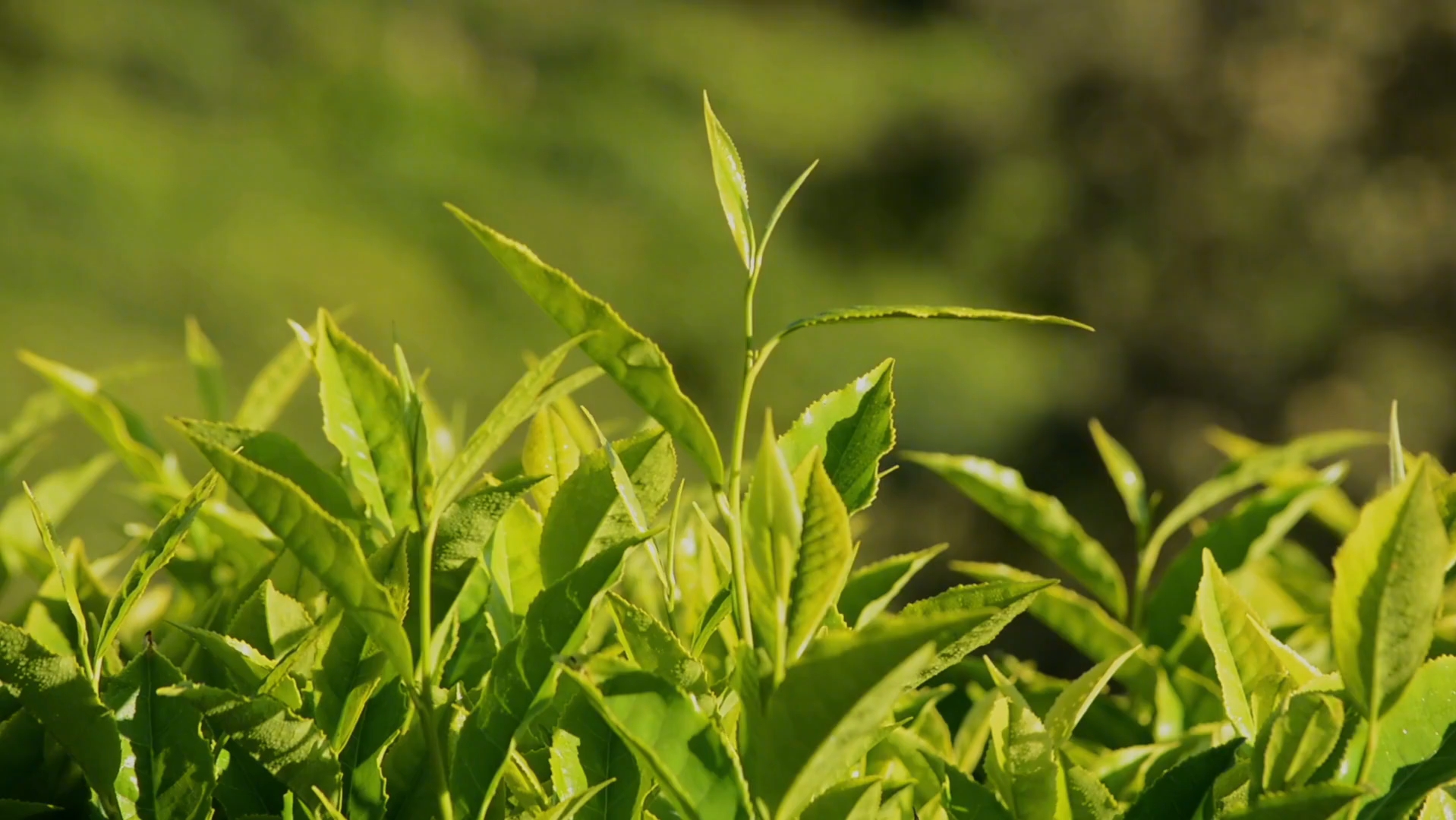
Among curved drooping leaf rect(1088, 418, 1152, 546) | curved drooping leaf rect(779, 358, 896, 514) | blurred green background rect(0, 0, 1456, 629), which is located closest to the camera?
curved drooping leaf rect(779, 358, 896, 514)

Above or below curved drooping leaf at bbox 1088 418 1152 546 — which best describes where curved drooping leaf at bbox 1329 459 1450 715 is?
above

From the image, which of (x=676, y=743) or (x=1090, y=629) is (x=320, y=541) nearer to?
(x=676, y=743)

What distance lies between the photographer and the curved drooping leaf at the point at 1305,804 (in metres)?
0.52

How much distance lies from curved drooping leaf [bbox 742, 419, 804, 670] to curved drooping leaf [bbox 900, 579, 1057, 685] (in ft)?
0.23

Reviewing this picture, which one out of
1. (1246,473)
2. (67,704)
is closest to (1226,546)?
(1246,473)

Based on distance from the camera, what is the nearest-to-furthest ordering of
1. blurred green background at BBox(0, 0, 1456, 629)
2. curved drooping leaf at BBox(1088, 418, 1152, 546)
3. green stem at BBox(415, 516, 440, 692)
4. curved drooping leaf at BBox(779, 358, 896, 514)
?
green stem at BBox(415, 516, 440, 692) < curved drooping leaf at BBox(779, 358, 896, 514) < curved drooping leaf at BBox(1088, 418, 1152, 546) < blurred green background at BBox(0, 0, 1456, 629)

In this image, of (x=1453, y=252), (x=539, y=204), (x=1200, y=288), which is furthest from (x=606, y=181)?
(x=1453, y=252)

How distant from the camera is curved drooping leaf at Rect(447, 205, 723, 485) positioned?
554mm

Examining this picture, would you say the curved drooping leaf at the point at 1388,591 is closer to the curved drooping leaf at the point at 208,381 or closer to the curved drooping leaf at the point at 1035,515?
the curved drooping leaf at the point at 1035,515

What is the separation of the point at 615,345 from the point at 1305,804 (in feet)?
1.02

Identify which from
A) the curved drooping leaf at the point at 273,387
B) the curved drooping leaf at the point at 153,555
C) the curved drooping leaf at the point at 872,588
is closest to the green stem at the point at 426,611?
the curved drooping leaf at the point at 153,555

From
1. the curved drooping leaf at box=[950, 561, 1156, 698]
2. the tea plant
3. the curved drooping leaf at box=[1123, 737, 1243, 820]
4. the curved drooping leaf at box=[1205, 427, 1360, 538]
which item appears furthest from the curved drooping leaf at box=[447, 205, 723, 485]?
the curved drooping leaf at box=[1205, 427, 1360, 538]

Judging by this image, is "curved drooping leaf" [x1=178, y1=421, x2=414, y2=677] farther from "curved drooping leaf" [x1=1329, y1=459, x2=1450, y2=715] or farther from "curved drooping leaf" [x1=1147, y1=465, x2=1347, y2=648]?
"curved drooping leaf" [x1=1147, y1=465, x2=1347, y2=648]

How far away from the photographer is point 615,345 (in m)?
0.56
